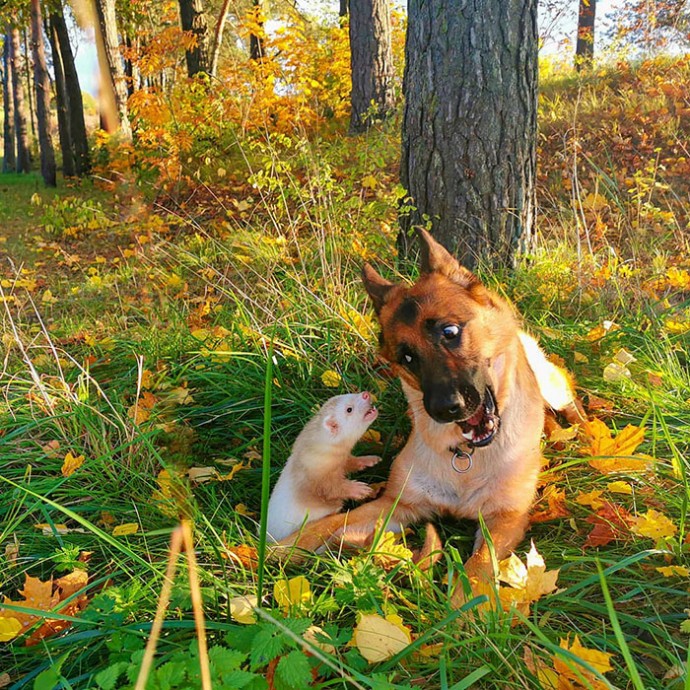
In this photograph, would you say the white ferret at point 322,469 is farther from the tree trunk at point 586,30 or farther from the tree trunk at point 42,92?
the tree trunk at point 42,92

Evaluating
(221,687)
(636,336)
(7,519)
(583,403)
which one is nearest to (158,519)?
(7,519)

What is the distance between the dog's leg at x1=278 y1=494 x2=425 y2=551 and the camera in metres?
2.43

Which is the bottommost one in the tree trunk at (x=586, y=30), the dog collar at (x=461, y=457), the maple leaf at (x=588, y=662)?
the maple leaf at (x=588, y=662)

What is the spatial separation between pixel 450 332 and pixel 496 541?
863mm

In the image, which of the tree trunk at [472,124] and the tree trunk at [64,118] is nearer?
the tree trunk at [472,124]

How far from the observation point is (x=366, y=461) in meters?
2.90

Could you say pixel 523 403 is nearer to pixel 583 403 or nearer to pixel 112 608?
pixel 583 403

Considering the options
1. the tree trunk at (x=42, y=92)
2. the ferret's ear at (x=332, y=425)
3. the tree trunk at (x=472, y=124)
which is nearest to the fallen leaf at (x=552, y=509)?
the ferret's ear at (x=332, y=425)

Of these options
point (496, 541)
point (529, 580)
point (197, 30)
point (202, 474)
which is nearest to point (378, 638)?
point (529, 580)

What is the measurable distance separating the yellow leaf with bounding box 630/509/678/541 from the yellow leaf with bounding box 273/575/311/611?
1.23 meters

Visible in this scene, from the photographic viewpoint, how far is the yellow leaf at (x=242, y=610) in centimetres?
176

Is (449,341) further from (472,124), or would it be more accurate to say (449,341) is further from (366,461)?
(472,124)

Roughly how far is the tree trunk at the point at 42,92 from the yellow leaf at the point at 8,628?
1588 cm

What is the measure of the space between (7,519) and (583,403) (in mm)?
2877
